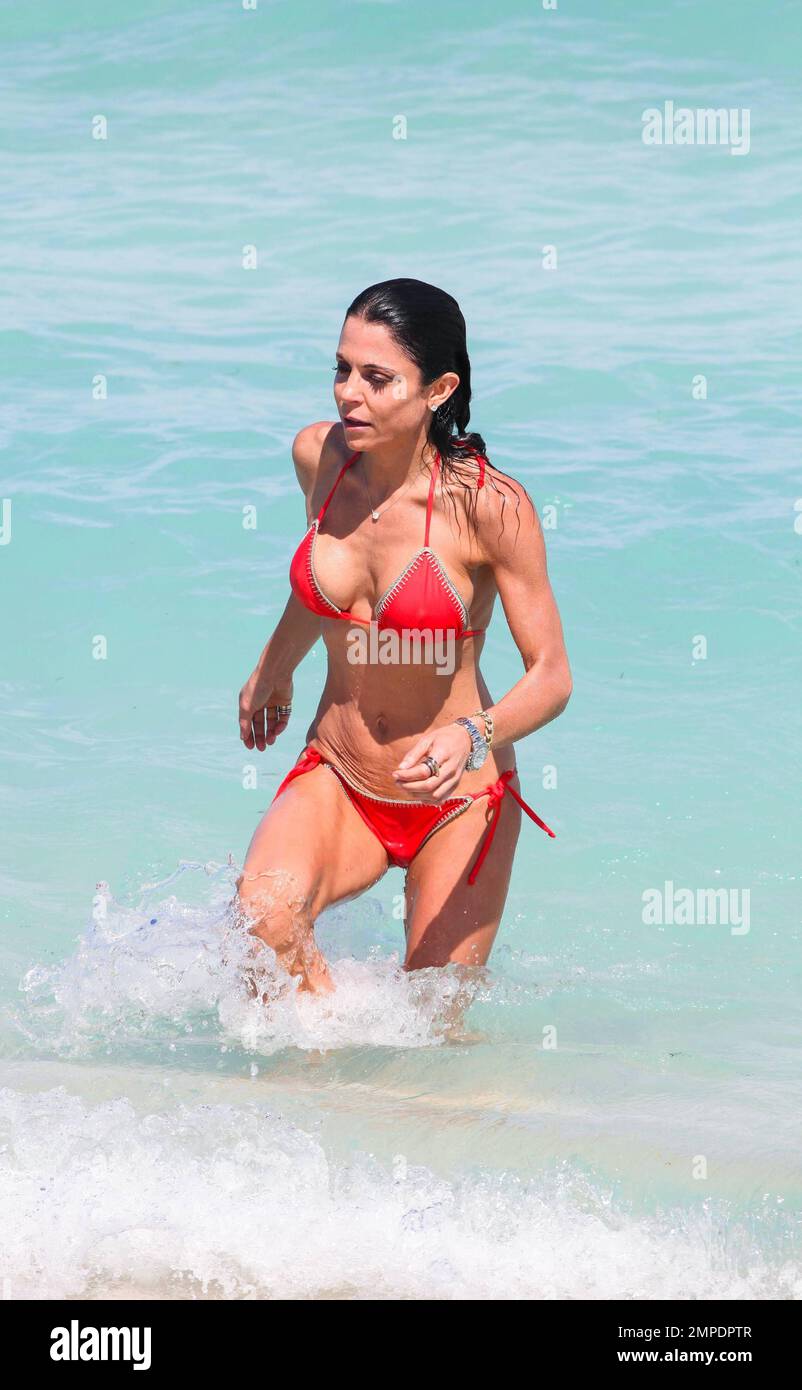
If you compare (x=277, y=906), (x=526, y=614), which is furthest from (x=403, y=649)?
(x=277, y=906)

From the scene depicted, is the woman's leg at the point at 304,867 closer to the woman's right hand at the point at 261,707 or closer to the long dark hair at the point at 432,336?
the woman's right hand at the point at 261,707

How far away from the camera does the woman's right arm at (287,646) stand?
469 centimetres

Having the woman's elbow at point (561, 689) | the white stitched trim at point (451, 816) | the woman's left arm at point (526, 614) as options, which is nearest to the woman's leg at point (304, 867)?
the white stitched trim at point (451, 816)

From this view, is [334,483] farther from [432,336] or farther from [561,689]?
[561,689]

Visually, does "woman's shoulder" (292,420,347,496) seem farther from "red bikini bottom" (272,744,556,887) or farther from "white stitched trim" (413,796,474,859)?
"white stitched trim" (413,796,474,859)

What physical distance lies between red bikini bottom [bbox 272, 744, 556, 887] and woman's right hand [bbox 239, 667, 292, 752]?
0.23 metres

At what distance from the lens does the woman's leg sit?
427cm

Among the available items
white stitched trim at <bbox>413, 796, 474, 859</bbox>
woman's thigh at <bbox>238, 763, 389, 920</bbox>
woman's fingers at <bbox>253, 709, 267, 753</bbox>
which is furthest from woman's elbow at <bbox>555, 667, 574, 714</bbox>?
woman's fingers at <bbox>253, 709, 267, 753</bbox>

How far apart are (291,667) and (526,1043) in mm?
1213

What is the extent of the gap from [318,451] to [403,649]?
2.13 feet

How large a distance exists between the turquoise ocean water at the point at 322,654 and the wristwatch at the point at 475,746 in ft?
2.52

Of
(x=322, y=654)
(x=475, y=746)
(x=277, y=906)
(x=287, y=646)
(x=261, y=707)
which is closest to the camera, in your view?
(x=475, y=746)

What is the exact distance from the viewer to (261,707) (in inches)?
190
